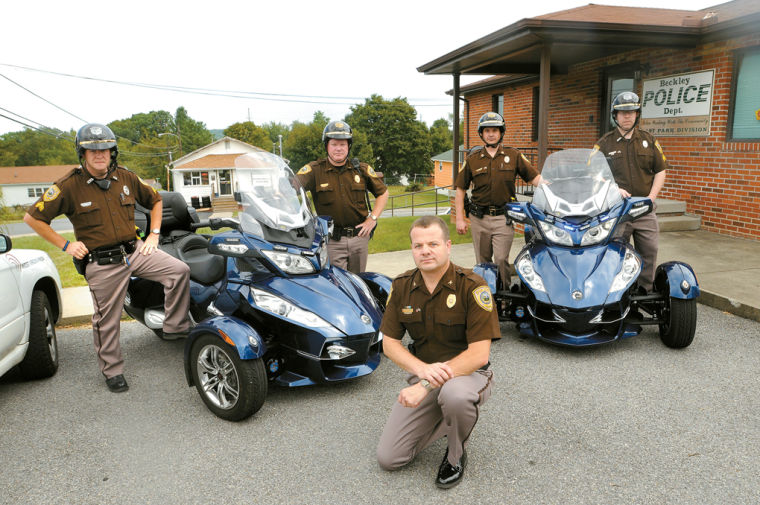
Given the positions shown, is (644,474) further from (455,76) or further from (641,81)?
(455,76)

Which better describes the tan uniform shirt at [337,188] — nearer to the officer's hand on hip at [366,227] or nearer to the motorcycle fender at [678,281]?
the officer's hand on hip at [366,227]

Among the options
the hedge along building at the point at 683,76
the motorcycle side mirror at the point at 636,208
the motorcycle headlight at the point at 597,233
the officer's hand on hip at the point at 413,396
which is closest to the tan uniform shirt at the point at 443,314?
the officer's hand on hip at the point at 413,396

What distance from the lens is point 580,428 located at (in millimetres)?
3430

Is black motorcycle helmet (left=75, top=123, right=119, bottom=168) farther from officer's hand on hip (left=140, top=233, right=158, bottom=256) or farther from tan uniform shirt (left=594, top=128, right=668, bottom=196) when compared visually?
tan uniform shirt (left=594, top=128, right=668, bottom=196)

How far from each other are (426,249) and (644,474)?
1.64 metres

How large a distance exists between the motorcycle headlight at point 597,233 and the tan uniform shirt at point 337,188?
81.4 inches

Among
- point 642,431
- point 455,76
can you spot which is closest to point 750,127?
point 455,76

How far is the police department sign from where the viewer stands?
9.77 meters

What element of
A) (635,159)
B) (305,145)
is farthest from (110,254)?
(305,145)

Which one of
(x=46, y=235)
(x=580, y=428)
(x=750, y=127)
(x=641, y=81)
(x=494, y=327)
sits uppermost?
(x=641, y=81)

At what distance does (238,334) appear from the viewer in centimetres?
352

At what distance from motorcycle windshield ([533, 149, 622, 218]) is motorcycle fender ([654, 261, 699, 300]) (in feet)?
2.39

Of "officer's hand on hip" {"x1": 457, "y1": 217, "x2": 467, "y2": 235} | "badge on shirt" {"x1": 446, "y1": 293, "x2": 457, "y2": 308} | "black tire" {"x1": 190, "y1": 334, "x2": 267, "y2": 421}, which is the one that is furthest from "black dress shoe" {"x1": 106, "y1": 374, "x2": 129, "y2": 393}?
"officer's hand on hip" {"x1": 457, "y1": 217, "x2": 467, "y2": 235}

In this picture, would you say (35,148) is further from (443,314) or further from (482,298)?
(482,298)
